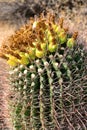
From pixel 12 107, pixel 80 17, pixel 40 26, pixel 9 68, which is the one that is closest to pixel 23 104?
pixel 12 107

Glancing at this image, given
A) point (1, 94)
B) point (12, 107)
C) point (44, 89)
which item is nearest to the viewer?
point (44, 89)

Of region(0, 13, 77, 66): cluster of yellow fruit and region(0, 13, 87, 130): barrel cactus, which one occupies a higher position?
region(0, 13, 77, 66): cluster of yellow fruit

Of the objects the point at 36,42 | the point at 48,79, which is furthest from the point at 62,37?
the point at 48,79

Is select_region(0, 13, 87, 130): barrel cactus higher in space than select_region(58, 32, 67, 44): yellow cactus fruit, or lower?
lower

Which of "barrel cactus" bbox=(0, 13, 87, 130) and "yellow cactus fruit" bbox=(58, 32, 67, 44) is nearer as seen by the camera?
"barrel cactus" bbox=(0, 13, 87, 130)

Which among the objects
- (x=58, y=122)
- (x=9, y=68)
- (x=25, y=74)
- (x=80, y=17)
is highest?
(x=80, y=17)

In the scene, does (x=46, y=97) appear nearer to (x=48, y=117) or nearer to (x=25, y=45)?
(x=48, y=117)

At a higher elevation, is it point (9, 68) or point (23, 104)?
point (9, 68)
